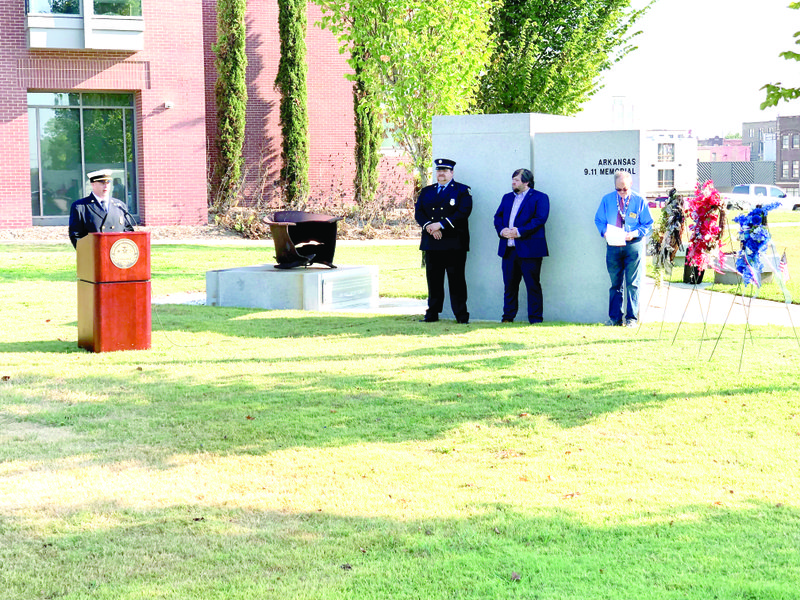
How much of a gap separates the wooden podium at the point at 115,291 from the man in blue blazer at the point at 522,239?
171 inches

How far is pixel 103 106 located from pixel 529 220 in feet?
62.6

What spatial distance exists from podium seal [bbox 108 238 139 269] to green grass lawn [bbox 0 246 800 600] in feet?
3.01

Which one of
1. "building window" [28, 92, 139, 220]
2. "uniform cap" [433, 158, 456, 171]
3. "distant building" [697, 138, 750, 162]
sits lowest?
"uniform cap" [433, 158, 456, 171]

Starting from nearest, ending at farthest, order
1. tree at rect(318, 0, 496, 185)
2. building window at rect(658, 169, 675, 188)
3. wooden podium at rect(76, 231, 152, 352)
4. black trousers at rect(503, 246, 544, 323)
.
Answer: wooden podium at rect(76, 231, 152, 352)
black trousers at rect(503, 246, 544, 323)
tree at rect(318, 0, 496, 185)
building window at rect(658, 169, 675, 188)

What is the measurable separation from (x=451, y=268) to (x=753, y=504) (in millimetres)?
7638

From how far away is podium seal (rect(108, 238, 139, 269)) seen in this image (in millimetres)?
10594

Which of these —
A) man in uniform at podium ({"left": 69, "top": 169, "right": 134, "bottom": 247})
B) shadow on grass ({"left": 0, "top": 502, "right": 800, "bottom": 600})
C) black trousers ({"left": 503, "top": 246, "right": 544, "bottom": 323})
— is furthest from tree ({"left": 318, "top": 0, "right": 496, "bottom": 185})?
shadow on grass ({"left": 0, "top": 502, "right": 800, "bottom": 600})

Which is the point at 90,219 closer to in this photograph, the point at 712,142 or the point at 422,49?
the point at 422,49

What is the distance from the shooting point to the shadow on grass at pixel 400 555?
4523 mm

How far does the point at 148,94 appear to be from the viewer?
2877 cm

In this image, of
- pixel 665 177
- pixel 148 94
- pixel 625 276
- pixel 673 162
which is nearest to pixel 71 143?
pixel 148 94

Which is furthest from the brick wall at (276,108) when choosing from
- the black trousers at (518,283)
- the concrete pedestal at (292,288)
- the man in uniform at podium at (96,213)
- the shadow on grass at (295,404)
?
the shadow on grass at (295,404)

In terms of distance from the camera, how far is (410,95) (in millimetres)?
19094

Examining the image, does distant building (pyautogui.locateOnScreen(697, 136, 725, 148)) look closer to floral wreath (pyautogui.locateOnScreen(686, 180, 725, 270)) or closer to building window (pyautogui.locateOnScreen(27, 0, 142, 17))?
building window (pyautogui.locateOnScreen(27, 0, 142, 17))
